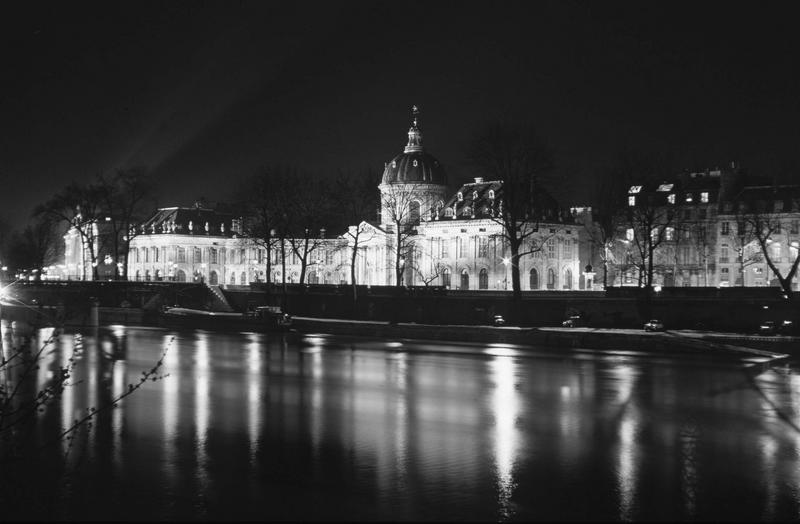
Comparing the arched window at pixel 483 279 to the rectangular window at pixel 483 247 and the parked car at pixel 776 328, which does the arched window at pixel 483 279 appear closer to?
the rectangular window at pixel 483 247

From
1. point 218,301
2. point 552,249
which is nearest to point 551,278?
point 552,249

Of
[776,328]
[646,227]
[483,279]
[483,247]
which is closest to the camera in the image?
[776,328]

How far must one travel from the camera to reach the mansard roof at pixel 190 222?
18362 centimetres

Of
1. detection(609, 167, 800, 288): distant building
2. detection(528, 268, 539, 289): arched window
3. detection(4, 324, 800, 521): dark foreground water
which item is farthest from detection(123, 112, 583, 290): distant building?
detection(4, 324, 800, 521): dark foreground water

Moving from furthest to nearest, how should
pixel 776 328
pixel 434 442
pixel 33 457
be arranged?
pixel 776 328 → pixel 434 442 → pixel 33 457

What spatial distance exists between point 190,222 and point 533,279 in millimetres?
70502

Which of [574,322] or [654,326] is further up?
[574,322]

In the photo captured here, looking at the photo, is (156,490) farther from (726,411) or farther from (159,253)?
(159,253)

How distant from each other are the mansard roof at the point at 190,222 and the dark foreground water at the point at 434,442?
136390 mm

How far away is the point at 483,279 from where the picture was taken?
140 m

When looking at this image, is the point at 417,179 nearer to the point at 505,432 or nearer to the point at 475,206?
the point at 475,206

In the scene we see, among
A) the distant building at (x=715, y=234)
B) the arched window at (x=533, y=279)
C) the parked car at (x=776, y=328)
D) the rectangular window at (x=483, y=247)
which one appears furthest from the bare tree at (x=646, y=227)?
the rectangular window at (x=483, y=247)

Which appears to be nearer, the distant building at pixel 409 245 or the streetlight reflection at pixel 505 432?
the streetlight reflection at pixel 505 432

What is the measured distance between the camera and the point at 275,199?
350 feet
